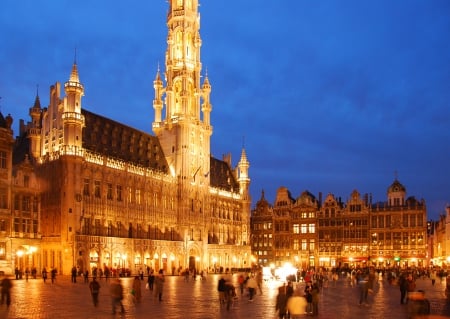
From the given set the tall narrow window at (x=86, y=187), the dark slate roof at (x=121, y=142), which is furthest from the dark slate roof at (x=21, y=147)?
the tall narrow window at (x=86, y=187)

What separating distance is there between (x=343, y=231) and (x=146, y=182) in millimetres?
46085

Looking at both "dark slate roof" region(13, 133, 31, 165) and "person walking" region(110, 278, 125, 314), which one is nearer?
"person walking" region(110, 278, 125, 314)

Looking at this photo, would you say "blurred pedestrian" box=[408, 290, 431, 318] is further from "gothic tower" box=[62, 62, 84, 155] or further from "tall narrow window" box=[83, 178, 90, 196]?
"tall narrow window" box=[83, 178, 90, 196]

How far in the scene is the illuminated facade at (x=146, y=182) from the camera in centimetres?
7062

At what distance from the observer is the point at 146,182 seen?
8338 centimetres

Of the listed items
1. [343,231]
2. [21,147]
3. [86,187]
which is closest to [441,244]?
[343,231]

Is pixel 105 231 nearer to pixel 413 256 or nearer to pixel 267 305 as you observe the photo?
pixel 267 305

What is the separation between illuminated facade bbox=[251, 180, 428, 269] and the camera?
360ft

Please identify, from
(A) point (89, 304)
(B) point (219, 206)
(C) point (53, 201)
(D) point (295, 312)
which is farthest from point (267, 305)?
(B) point (219, 206)

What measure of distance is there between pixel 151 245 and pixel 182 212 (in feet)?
29.6

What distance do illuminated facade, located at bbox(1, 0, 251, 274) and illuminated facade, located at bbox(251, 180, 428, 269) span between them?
44.4ft

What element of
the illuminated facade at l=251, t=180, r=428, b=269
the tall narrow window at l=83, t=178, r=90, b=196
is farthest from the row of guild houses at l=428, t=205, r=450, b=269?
the tall narrow window at l=83, t=178, r=90, b=196

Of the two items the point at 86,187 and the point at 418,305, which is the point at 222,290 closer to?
the point at 418,305

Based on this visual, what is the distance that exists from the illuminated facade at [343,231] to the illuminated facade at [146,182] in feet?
44.4
